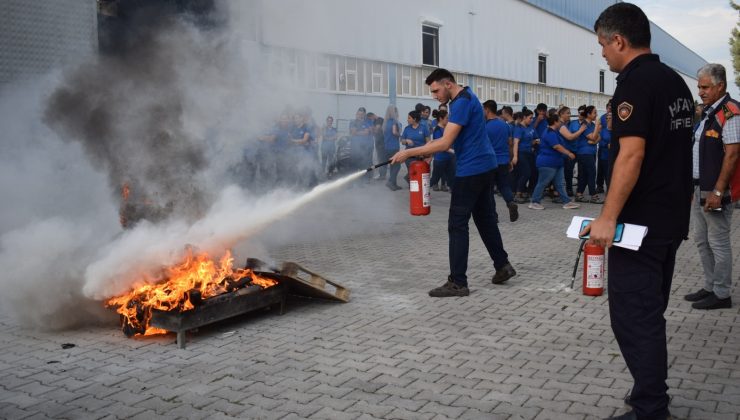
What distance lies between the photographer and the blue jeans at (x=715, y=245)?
535 cm

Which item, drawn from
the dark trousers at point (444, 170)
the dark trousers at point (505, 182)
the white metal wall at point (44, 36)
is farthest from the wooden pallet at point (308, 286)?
the dark trousers at point (444, 170)

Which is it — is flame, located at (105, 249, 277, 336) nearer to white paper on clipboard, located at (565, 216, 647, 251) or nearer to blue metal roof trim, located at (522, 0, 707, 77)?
white paper on clipboard, located at (565, 216, 647, 251)

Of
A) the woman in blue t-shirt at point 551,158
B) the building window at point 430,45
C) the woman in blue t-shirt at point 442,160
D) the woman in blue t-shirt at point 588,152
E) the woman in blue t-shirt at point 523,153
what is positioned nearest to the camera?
the woman in blue t-shirt at point 551,158

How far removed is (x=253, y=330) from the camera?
5137 millimetres

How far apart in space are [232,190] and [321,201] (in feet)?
24.4

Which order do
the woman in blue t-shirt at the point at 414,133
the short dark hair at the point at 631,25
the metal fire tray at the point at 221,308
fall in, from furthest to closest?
the woman in blue t-shirt at the point at 414,133 < the metal fire tray at the point at 221,308 < the short dark hair at the point at 631,25

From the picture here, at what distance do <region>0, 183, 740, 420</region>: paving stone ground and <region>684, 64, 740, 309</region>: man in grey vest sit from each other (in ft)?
1.03

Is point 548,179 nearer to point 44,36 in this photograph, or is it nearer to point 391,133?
point 391,133

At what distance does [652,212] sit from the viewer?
10.3ft

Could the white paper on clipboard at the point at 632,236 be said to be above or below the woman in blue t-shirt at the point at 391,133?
below

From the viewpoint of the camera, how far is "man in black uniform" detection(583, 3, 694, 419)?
304 centimetres

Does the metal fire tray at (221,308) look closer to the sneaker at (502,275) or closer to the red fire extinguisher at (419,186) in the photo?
the red fire extinguisher at (419,186)

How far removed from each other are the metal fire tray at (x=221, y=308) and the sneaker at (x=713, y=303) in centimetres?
350

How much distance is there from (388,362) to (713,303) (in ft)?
9.83
